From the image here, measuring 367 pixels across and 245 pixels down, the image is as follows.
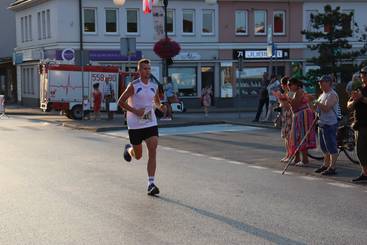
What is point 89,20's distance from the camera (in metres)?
40.2

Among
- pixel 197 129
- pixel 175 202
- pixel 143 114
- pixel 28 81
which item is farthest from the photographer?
pixel 28 81

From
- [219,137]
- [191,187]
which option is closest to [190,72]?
[219,137]

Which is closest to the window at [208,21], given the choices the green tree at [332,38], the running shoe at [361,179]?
the green tree at [332,38]

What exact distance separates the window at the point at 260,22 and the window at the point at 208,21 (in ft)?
10.1

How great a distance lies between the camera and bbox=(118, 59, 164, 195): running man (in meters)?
8.95

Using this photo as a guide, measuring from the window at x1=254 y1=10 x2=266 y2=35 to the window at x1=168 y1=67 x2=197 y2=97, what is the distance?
5.28m

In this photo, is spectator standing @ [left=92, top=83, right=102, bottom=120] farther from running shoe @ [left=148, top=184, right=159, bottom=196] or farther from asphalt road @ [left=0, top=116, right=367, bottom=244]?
running shoe @ [left=148, top=184, right=159, bottom=196]

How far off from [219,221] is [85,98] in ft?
73.2

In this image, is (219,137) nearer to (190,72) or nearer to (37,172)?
(37,172)

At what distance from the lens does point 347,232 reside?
22.0 feet

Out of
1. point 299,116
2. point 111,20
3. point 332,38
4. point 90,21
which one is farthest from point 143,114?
point 111,20

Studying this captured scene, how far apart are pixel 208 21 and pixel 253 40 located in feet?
11.0

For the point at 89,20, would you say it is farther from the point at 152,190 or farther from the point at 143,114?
the point at 152,190

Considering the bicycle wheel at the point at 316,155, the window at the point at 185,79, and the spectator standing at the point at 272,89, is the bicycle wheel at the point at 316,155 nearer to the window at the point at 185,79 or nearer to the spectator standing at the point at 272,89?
the spectator standing at the point at 272,89
